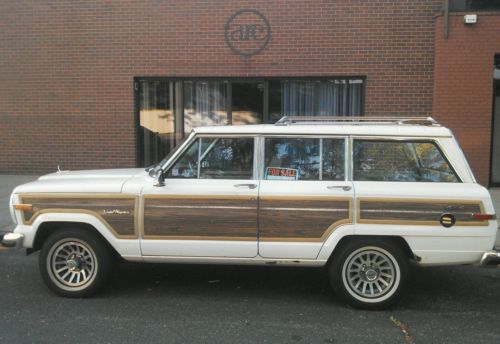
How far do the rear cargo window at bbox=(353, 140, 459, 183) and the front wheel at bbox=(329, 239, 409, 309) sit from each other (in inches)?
24.4

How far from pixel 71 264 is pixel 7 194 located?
18.3 ft

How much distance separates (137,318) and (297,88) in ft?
23.9

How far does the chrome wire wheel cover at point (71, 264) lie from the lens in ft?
16.0

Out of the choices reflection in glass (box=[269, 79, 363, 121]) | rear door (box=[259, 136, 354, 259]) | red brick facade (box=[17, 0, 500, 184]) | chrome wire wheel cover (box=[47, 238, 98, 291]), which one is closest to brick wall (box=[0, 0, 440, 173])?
red brick facade (box=[17, 0, 500, 184])

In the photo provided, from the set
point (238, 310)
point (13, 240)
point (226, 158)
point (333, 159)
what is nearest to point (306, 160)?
point (333, 159)

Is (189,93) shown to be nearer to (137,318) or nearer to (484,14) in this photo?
(484,14)

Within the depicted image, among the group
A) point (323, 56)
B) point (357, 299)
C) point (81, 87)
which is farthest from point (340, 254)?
point (81, 87)

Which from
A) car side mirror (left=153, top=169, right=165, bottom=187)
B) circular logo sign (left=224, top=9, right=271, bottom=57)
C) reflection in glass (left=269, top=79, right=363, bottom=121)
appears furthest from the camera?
reflection in glass (left=269, top=79, right=363, bottom=121)

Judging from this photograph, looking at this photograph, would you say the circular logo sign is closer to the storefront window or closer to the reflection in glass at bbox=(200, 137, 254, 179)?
the storefront window

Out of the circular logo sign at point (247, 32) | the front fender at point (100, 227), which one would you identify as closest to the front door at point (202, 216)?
the front fender at point (100, 227)

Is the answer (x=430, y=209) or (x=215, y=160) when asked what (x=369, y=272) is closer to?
(x=430, y=209)

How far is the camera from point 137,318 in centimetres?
442

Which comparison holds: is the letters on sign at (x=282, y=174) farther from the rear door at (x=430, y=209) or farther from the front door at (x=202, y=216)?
the rear door at (x=430, y=209)

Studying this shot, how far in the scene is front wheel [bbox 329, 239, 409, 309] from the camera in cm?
462
